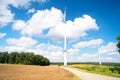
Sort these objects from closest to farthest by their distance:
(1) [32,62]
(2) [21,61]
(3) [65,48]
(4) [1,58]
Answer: (3) [65,48], (1) [32,62], (2) [21,61], (4) [1,58]

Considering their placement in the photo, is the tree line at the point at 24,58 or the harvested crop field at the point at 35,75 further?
the tree line at the point at 24,58

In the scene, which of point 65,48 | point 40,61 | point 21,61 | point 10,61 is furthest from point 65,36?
point 10,61

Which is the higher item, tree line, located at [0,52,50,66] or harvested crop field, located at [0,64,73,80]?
tree line, located at [0,52,50,66]

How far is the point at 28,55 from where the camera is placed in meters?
123

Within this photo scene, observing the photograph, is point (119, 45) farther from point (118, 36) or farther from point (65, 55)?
point (65, 55)

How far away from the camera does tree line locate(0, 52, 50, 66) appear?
118938 mm

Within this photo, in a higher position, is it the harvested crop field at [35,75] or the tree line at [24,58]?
the tree line at [24,58]

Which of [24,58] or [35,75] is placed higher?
[24,58]

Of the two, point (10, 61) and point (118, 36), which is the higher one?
point (118, 36)

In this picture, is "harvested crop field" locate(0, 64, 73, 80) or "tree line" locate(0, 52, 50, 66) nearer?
"harvested crop field" locate(0, 64, 73, 80)

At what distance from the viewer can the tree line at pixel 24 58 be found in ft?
390

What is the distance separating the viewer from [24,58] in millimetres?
127125

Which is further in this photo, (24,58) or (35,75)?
(24,58)

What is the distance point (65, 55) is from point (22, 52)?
75744mm
